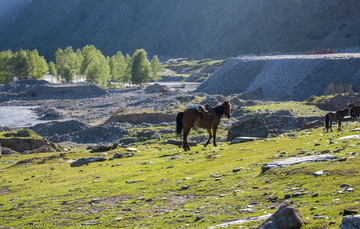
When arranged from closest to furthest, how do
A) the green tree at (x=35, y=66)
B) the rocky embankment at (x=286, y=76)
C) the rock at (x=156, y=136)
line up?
the rock at (x=156, y=136), the rocky embankment at (x=286, y=76), the green tree at (x=35, y=66)

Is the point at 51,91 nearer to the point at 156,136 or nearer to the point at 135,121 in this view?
the point at 135,121

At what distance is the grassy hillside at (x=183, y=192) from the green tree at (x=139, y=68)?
13020 cm

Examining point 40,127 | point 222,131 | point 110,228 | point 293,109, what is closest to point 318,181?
point 110,228

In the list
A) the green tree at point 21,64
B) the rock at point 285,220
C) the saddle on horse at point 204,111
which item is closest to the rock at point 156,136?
the saddle on horse at point 204,111

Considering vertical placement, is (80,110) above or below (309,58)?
below

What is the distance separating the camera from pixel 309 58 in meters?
101

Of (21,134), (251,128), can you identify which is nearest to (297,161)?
(251,128)

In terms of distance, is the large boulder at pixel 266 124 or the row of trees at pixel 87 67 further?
the row of trees at pixel 87 67

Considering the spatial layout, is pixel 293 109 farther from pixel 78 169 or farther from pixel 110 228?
pixel 110 228

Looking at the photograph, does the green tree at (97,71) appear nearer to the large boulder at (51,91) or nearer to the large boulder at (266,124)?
the large boulder at (51,91)

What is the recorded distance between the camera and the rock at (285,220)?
1026 cm

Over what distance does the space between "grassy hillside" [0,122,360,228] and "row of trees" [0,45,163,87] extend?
13058 centimetres

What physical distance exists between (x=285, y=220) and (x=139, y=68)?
149663 millimetres

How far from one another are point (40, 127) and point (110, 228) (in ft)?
190
